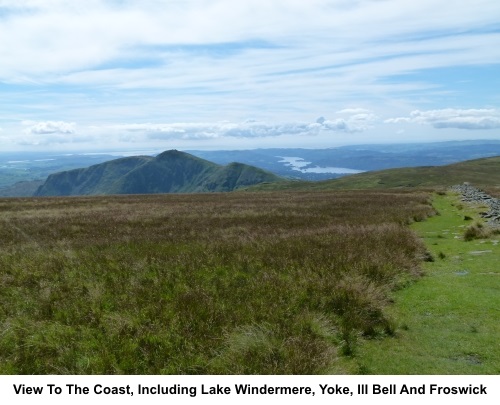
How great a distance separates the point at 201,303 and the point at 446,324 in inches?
197

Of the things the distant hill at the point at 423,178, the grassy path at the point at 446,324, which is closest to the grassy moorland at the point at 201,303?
the grassy path at the point at 446,324

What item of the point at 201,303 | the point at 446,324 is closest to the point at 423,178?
the point at 446,324

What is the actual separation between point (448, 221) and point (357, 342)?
65.0ft

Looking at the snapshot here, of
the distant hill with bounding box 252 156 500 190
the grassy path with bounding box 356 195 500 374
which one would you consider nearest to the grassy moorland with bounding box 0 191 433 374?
the grassy path with bounding box 356 195 500 374

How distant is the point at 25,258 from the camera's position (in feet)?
41.3

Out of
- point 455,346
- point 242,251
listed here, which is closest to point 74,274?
point 242,251

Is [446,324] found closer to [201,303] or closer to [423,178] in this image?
[201,303]

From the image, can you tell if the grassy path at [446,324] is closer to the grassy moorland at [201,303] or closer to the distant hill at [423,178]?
the grassy moorland at [201,303]

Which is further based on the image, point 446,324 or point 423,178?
point 423,178

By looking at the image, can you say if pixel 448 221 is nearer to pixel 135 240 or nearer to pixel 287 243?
pixel 287 243

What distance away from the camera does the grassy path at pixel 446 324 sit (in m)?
6.30

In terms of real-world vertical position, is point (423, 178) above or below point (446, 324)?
above

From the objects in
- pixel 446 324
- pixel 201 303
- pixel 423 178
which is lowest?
pixel 446 324

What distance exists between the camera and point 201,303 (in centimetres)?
793
